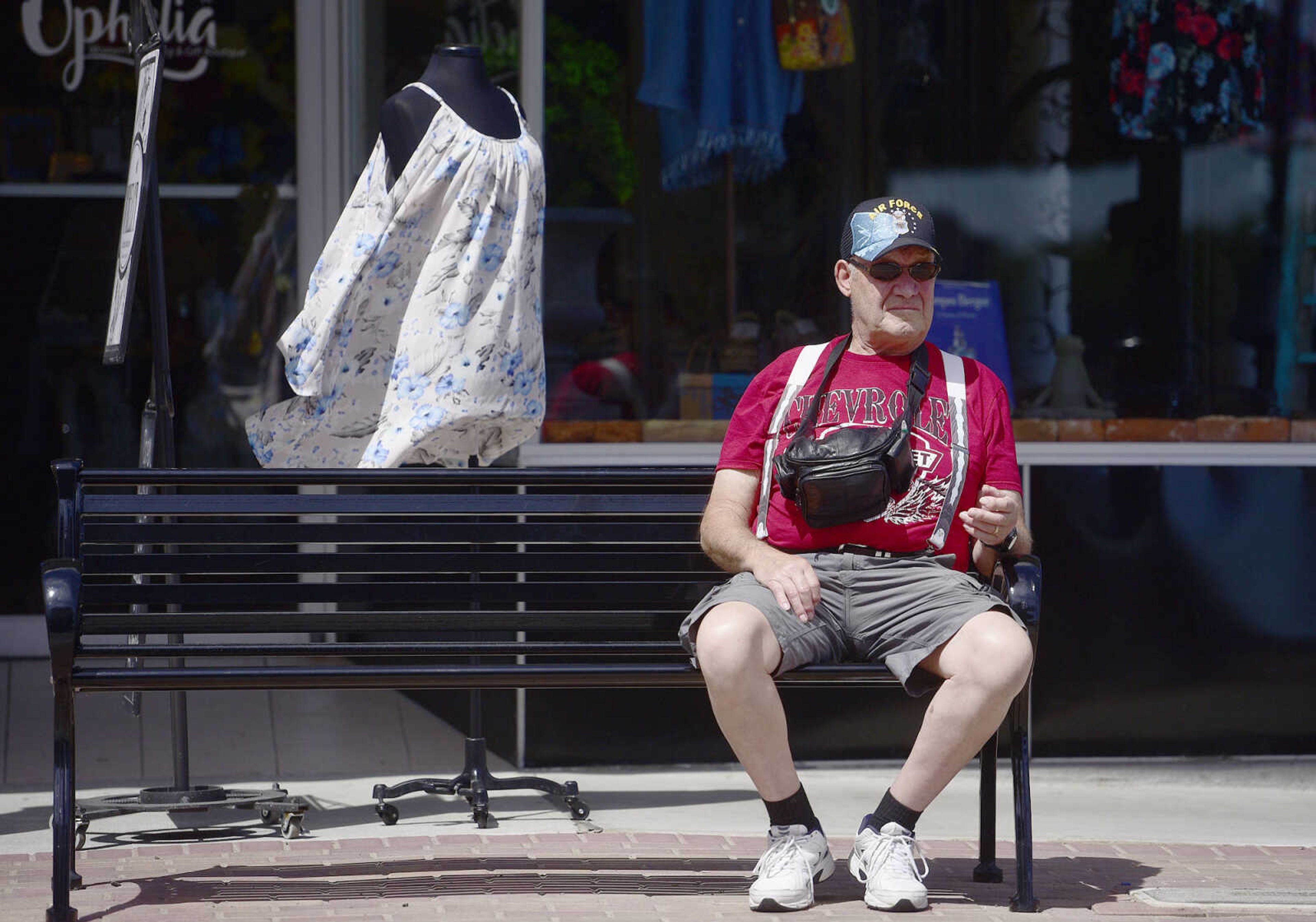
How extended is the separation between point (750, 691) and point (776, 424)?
649 mm

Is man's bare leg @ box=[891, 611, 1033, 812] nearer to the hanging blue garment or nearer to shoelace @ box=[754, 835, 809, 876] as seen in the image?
shoelace @ box=[754, 835, 809, 876]

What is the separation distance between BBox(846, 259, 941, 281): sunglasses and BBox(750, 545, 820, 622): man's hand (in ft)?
2.23

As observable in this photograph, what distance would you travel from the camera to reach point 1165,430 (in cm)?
594

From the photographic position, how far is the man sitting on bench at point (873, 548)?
377 centimetres

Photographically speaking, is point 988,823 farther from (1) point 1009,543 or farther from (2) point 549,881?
(2) point 549,881

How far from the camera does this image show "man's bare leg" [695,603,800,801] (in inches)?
148

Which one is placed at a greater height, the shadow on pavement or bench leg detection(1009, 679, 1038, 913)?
bench leg detection(1009, 679, 1038, 913)

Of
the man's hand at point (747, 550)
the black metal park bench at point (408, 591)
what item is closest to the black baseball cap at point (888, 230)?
the man's hand at point (747, 550)

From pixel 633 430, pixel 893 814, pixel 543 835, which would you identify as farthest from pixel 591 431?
pixel 893 814

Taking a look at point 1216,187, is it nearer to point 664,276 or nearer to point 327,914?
point 664,276

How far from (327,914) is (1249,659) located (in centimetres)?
333

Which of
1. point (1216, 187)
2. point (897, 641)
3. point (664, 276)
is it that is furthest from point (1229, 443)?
point (897, 641)

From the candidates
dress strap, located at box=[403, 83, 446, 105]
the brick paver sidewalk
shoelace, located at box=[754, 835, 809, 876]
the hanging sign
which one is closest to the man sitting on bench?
shoelace, located at box=[754, 835, 809, 876]

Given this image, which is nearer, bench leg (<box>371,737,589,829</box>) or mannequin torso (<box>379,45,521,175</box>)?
mannequin torso (<box>379,45,521,175</box>)
